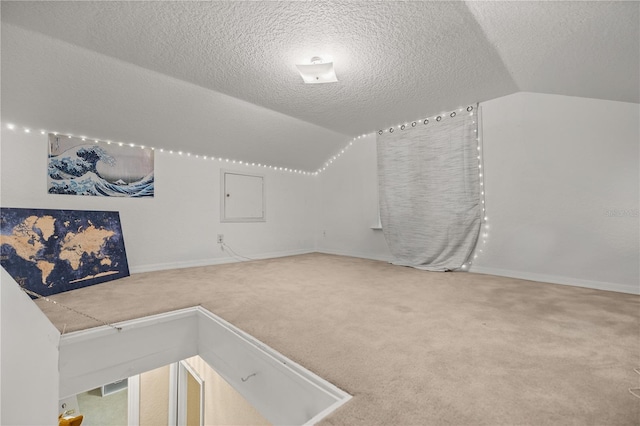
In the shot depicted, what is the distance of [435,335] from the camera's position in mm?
1518

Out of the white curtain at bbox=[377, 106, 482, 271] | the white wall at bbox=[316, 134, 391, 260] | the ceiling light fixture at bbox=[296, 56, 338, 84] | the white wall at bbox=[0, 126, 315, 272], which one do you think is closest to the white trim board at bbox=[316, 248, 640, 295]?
the white curtain at bbox=[377, 106, 482, 271]

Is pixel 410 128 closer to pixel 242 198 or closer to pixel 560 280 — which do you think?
pixel 560 280

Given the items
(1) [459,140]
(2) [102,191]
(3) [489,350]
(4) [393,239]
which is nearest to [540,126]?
(1) [459,140]

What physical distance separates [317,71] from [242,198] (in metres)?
2.47

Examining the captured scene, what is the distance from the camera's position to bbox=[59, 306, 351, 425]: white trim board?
3.99ft

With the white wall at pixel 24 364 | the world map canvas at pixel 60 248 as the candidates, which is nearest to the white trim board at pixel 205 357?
the white wall at pixel 24 364

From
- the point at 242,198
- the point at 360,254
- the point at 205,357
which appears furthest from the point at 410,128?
the point at 205,357

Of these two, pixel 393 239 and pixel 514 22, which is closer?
pixel 514 22

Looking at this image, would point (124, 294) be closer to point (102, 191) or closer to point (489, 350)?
point (102, 191)

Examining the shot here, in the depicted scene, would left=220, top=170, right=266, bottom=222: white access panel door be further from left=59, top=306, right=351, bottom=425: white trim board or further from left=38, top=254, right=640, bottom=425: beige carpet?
left=59, top=306, right=351, bottom=425: white trim board

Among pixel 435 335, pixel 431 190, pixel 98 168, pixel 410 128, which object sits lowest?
pixel 435 335

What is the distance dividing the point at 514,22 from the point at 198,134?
125 inches

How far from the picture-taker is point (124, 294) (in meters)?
2.31

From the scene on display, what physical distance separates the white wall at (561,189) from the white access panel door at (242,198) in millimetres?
3103
